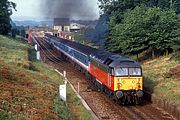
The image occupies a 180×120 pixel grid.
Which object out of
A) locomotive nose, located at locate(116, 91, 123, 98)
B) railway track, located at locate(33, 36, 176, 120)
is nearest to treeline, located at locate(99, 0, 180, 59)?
railway track, located at locate(33, 36, 176, 120)

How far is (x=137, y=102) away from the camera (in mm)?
26250

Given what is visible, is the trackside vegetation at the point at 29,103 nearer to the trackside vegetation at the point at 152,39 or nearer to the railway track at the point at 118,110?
the railway track at the point at 118,110

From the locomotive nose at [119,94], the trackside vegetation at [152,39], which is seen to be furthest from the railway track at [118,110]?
the trackside vegetation at [152,39]

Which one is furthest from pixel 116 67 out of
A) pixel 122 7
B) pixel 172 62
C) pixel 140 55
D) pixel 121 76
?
pixel 122 7

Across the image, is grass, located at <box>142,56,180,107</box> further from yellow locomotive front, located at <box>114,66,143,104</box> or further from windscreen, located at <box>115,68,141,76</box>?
windscreen, located at <box>115,68,141,76</box>

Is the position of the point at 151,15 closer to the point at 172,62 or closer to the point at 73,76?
the point at 172,62

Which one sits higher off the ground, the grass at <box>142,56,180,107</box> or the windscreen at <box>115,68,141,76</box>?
the windscreen at <box>115,68,141,76</box>

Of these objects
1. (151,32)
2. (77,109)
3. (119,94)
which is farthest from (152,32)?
(77,109)

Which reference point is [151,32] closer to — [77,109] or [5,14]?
[77,109]

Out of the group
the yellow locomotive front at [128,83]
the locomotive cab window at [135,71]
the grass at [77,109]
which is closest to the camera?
the grass at [77,109]

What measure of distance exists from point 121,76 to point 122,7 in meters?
38.1

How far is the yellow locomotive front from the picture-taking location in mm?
25703

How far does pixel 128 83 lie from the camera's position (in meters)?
25.8

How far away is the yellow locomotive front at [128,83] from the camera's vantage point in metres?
25.7
